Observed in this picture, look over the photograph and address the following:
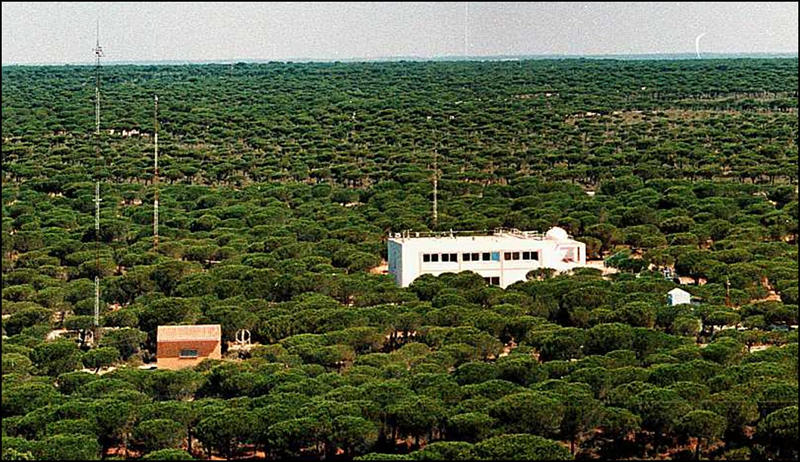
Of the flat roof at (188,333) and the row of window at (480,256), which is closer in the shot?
the flat roof at (188,333)

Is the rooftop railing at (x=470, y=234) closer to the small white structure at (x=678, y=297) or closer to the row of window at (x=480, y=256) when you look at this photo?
the row of window at (x=480, y=256)

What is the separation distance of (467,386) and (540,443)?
2.75 m

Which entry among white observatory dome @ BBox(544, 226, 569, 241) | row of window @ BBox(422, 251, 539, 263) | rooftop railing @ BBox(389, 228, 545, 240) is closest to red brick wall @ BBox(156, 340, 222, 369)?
row of window @ BBox(422, 251, 539, 263)

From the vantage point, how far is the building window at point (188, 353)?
63.4 feet

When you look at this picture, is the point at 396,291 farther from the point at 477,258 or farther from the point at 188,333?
the point at 188,333

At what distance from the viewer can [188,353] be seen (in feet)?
63.5

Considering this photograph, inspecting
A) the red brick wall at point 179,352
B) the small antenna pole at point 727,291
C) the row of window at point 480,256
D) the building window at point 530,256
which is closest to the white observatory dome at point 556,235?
the building window at point 530,256

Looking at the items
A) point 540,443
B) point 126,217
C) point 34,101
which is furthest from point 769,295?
point 34,101

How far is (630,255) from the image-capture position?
2888 centimetres

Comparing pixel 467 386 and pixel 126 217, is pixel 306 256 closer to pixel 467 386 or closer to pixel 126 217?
pixel 126 217

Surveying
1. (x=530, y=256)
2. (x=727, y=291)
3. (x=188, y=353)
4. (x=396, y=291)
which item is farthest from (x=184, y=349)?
(x=727, y=291)

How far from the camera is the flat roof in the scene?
19406mm

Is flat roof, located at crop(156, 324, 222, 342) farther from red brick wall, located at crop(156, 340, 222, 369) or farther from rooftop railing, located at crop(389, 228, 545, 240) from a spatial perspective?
rooftop railing, located at crop(389, 228, 545, 240)

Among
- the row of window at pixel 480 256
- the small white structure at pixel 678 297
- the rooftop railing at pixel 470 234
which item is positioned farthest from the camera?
the rooftop railing at pixel 470 234
